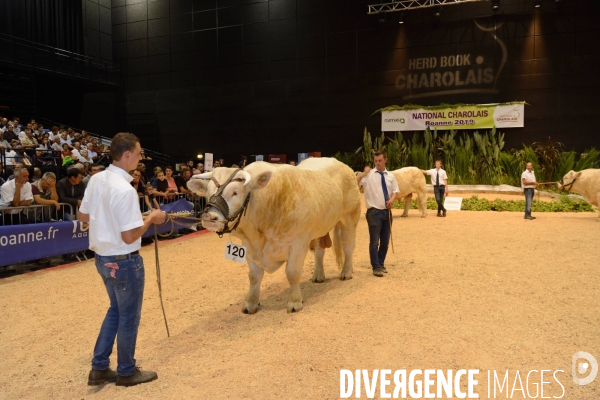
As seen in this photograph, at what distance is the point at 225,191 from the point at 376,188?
2.88 metres

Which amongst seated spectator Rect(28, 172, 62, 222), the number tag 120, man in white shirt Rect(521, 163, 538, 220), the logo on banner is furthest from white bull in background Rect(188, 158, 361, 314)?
the logo on banner

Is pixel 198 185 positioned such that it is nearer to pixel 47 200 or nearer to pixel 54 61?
pixel 47 200

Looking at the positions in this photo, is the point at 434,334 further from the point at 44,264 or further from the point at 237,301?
the point at 44,264

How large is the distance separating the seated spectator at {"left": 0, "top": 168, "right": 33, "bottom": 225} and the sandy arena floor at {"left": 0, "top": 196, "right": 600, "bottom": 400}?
3.63 ft

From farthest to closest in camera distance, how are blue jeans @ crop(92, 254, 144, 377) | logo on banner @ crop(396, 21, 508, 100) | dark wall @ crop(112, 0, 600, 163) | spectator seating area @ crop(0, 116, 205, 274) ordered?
logo on banner @ crop(396, 21, 508, 100) → dark wall @ crop(112, 0, 600, 163) → spectator seating area @ crop(0, 116, 205, 274) → blue jeans @ crop(92, 254, 144, 377)

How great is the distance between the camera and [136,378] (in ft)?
10.9

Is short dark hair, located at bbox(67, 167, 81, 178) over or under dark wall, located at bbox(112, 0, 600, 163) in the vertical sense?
under

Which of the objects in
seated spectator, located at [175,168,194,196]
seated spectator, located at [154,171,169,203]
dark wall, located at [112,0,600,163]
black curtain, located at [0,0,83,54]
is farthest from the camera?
black curtain, located at [0,0,83,54]

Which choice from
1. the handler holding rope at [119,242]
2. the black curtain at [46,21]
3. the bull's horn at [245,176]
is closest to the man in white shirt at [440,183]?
the bull's horn at [245,176]

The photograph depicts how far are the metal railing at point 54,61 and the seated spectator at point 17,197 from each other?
11671mm

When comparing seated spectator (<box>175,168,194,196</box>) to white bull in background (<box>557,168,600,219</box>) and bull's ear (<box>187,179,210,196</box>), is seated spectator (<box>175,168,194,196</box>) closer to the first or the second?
bull's ear (<box>187,179,210,196</box>)

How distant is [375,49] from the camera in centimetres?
1914

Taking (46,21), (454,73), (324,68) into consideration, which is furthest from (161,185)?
(46,21)

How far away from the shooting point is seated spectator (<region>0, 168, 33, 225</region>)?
734 cm
